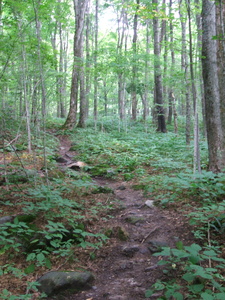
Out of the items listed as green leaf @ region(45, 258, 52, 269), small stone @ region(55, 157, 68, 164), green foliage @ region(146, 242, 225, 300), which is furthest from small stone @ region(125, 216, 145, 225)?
small stone @ region(55, 157, 68, 164)

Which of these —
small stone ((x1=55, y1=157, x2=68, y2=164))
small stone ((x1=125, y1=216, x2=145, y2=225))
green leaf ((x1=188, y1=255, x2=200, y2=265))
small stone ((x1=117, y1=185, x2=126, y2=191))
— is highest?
small stone ((x1=55, y1=157, x2=68, y2=164))

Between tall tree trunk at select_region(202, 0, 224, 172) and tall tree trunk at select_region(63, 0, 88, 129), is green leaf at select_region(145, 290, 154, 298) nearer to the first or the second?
tall tree trunk at select_region(202, 0, 224, 172)

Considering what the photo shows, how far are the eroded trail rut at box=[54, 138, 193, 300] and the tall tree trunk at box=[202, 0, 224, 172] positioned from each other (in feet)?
5.66

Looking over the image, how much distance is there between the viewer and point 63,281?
251 cm

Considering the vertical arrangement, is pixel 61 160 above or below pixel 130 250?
above

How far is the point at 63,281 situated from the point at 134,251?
1.10 meters

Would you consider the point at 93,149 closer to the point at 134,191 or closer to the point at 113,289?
the point at 134,191

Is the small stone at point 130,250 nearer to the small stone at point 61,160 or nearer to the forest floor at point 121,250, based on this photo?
the forest floor at point 121,250

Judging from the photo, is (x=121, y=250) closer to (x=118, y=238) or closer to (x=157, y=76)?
(x=118, y=238)

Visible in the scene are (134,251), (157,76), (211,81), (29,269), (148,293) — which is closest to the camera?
(148,293)

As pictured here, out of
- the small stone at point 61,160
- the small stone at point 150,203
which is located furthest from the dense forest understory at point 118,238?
the small stone at point 61,160

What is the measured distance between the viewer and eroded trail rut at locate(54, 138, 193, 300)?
98.5 inches

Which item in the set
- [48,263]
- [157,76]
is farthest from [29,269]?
[157,76]

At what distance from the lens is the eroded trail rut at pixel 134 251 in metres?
2.50
